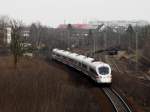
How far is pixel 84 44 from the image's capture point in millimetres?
120625

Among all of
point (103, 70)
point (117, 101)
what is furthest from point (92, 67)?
point (117, 101)

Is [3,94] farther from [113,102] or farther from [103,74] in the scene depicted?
[103,74]

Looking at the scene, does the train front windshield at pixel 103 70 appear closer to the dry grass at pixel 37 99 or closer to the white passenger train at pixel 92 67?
the white passenger train at pixel 92 67

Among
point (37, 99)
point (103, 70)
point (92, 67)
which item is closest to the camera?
point (37, 99)

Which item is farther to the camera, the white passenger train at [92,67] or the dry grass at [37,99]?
the white passenger train at [92,67]

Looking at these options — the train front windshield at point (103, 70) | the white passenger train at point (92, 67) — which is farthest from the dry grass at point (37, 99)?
the train front windshield at point (103, 70)

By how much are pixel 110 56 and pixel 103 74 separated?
42314mm

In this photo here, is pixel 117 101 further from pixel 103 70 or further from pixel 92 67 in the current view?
pixel 92 67

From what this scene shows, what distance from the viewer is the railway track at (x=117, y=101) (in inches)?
1036

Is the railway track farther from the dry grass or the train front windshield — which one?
the train front windshield

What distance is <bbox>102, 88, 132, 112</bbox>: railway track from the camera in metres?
26.3

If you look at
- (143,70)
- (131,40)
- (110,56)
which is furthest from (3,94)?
(131,40)

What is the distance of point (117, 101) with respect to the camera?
29.7m

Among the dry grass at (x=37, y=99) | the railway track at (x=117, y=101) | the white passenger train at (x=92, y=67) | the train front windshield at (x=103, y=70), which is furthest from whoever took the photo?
the train front windshield at (x=103, y=70)
